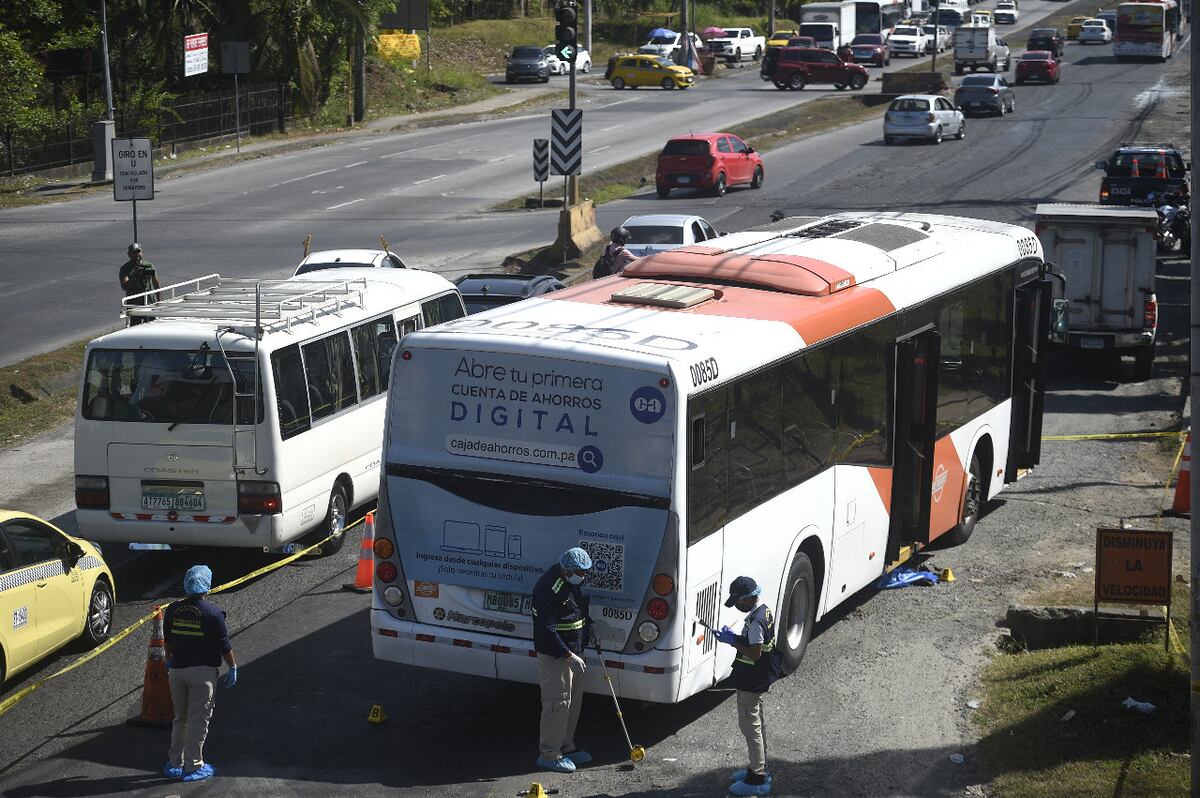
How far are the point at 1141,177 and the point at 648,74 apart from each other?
38.7 metres

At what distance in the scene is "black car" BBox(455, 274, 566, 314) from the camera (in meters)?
21.6

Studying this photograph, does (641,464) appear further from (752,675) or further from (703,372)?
(752,675)

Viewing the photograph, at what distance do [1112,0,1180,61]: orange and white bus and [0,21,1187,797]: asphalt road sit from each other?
6889 centimetres

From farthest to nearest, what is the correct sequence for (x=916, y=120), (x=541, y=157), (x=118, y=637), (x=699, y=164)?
(x=916, y=120), (x=699, y=164), (x=541, y=157), (x=118, y=637)

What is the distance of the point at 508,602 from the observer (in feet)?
33.6

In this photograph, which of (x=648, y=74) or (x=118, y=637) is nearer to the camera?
(x=118, y=637)

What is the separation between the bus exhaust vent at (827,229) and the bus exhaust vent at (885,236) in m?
0.19

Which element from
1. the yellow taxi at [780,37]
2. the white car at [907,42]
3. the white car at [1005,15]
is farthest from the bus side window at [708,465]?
the white car at [1005,15]

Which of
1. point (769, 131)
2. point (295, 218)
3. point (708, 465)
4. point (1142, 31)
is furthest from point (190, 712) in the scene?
point (1142, 31)

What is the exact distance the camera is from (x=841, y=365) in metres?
12.2

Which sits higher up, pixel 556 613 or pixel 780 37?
pixel 780 37

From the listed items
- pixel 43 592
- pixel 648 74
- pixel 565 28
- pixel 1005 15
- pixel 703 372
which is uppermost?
pixel 1005 15

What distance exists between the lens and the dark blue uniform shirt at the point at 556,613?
31.6 ft

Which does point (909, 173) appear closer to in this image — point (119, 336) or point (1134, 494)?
point (1134, 494)
